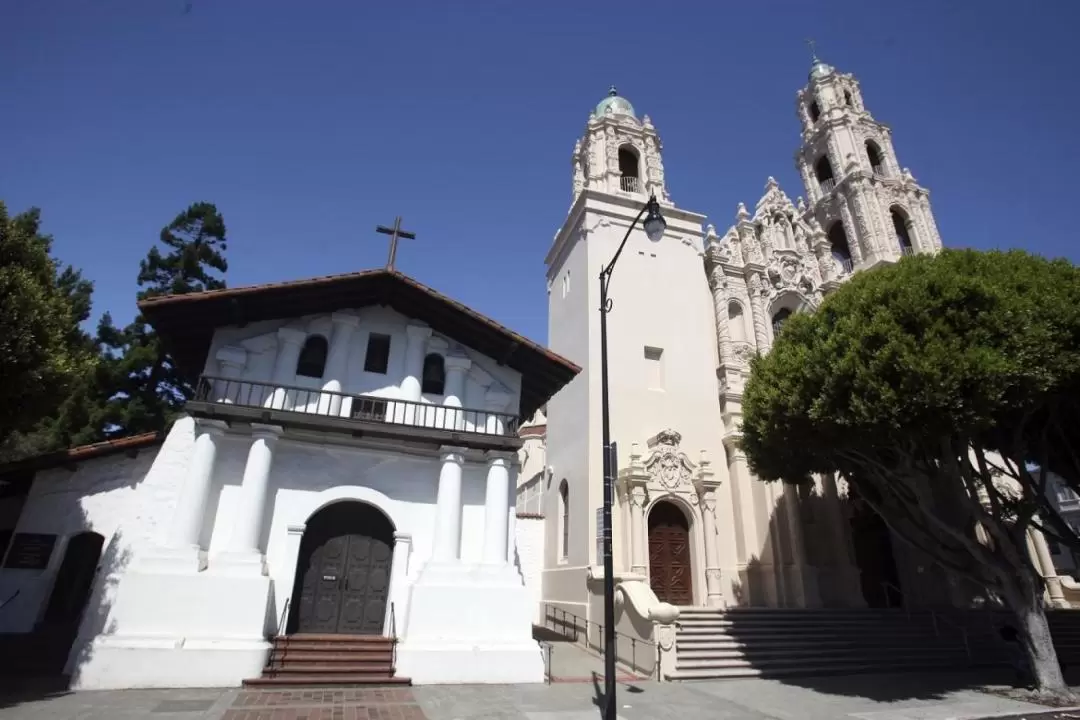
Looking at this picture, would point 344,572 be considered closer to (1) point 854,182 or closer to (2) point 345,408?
(2) point 345,408

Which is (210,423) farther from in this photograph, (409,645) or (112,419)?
(112,419)

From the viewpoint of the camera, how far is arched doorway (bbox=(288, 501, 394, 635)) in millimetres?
12234

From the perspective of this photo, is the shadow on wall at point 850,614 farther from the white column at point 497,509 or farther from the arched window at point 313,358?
the arched window at point 313,358

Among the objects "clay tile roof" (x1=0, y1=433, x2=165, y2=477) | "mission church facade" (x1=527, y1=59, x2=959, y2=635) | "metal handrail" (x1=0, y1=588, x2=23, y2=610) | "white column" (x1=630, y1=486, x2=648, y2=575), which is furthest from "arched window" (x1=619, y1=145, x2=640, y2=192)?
"metal handrail" (x1=0, y1=588, x2=23, y2=610)

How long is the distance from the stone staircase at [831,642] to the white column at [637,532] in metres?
2.11

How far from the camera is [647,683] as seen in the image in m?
12.8

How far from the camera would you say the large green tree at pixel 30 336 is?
9039mm

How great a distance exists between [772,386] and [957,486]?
15.1ft

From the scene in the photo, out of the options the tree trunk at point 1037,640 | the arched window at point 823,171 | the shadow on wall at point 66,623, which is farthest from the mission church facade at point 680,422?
the shadow on wall at point 66,623

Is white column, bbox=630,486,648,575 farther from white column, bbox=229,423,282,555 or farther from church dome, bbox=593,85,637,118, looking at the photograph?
church dome, bbox=593,85,637,118

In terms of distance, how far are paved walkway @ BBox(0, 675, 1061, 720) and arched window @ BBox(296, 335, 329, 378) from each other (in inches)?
284

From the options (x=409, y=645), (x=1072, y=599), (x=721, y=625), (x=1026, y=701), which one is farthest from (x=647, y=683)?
(x=1072, y=599)

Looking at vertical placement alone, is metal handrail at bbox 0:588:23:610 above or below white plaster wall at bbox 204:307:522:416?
below

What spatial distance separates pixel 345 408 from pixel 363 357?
153cm
